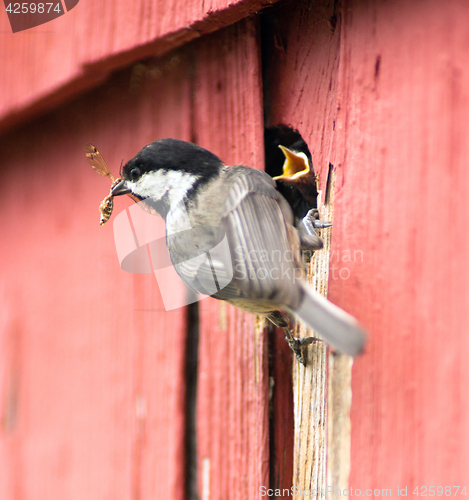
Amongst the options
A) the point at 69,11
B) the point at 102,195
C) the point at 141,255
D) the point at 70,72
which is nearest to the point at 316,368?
the point at 141,255

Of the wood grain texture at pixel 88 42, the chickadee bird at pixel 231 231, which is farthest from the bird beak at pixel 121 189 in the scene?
the wood grain texture at pixel 88 42

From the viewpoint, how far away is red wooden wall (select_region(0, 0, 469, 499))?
0.55 meters

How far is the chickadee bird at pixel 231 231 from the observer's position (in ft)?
2.02

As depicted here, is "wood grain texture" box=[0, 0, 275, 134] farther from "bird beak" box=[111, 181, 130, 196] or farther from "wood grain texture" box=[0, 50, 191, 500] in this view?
"bird beak" box=[111, 181, 130, 196]

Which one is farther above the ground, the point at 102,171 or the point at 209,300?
the point at 102,171

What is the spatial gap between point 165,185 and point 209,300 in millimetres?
225

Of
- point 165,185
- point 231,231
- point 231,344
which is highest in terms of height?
point 165,185

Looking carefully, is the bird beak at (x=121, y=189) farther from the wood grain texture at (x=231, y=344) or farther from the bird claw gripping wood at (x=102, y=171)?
the wood grain texture at (x=231, y=344)

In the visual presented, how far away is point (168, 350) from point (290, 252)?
329mm

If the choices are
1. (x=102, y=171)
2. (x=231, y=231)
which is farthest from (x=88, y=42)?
(x=231, y=231)

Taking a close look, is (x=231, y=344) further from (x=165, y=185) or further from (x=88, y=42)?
(x=88, y=42)

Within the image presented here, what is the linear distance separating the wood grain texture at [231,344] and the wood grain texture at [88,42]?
76 mm

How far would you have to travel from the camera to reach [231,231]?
70 centimetres

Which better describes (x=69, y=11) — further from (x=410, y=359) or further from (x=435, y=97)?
(x=410, y=359)
